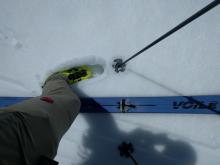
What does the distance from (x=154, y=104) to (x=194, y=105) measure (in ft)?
0.70

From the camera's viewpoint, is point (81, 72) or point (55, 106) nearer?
point (55, 106)

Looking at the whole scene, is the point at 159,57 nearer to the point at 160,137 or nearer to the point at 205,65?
the point at 205,65

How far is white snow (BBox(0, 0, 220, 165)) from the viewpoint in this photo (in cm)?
121

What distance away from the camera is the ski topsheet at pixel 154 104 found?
127 centimetres

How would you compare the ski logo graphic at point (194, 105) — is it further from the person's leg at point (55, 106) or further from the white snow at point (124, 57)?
the person's leg at point (55, 106)

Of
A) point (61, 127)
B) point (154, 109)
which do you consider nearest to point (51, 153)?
point (61, 127)

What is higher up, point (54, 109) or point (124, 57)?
point (124, 57)

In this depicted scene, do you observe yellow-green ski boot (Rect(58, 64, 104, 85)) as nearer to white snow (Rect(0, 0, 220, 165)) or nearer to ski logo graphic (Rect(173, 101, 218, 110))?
white snow (Rect(0, 0, 220, 165))

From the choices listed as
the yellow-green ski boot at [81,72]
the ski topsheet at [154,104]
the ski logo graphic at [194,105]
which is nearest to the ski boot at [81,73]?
the yellow-green ski boot at [81,72]

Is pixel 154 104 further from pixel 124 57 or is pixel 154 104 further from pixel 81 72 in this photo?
pixel 81 72

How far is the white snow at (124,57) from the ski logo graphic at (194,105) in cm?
5

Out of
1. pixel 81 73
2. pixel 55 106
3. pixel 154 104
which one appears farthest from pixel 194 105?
pixel 55 106

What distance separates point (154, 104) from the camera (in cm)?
130

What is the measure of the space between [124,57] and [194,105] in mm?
459
